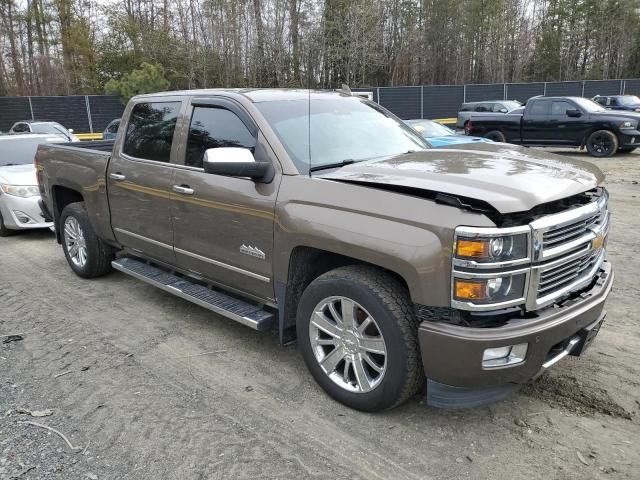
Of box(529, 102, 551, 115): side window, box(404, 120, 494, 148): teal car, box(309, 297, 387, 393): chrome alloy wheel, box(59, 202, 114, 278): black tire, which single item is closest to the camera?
box(309, 297, 387, 393): chrome alloy wheel

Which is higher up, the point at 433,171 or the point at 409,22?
the point at 409,22

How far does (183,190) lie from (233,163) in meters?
0.98

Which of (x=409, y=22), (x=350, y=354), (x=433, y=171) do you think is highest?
(x=409, y=22)

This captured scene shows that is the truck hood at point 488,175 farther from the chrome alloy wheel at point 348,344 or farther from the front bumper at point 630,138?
the front bumper at point 630,138

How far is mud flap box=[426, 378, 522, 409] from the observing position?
2.91m

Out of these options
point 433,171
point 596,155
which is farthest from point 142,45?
point 433,171

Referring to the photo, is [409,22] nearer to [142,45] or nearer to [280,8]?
[142,45]

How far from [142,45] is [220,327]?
3330 centimetres

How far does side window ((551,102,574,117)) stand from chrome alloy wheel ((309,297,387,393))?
14996 millimetres

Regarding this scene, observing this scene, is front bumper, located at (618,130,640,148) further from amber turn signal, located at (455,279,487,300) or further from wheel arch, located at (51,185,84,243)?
amber turn signal, located at (455,279,487,300)

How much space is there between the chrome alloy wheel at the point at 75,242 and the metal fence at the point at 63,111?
74.2ft

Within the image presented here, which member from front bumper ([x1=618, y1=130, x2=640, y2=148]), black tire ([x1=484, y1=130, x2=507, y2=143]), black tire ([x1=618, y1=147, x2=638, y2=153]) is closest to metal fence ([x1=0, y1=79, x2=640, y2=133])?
black tire ([x1=484, y1=130, x2=507, y2=143])

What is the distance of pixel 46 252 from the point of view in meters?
7.46

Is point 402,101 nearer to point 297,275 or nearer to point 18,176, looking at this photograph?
point 18,176
